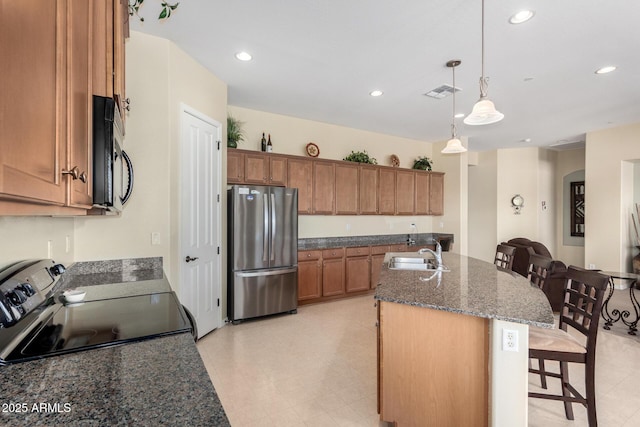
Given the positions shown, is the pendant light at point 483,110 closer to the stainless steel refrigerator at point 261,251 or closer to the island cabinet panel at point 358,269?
the stainless steel refrigerator at point 261,251

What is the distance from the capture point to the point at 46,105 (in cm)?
71

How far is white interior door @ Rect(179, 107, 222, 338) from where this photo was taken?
10.4 ft

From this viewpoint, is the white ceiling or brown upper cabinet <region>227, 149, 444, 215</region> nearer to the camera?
the white ceiling

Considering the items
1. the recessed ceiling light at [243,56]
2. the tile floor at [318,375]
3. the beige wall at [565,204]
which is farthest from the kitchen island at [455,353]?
the beige wall at [565,204]

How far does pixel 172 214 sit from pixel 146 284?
1011 mm

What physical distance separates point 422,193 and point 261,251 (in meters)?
3.68

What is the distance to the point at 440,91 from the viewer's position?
4043 millimetres

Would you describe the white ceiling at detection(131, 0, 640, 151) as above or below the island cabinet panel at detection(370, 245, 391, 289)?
above

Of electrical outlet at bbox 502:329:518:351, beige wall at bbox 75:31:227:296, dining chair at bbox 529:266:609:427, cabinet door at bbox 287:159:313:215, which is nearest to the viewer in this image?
electrical outlet at bbox 502:329:518:351

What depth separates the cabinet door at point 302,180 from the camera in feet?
15.6

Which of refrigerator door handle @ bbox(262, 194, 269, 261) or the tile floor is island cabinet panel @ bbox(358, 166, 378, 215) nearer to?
refrigerator door handle @ bbox(262, 194, 269, 261)

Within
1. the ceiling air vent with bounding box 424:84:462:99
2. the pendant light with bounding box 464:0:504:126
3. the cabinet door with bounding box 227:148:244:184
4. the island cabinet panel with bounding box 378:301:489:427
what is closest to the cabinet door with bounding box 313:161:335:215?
the cabinet door with bounding box 227:148:244:184

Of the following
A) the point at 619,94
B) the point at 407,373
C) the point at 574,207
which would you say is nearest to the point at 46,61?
the point at 407,373

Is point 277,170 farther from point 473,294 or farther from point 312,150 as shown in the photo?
point 473,294
